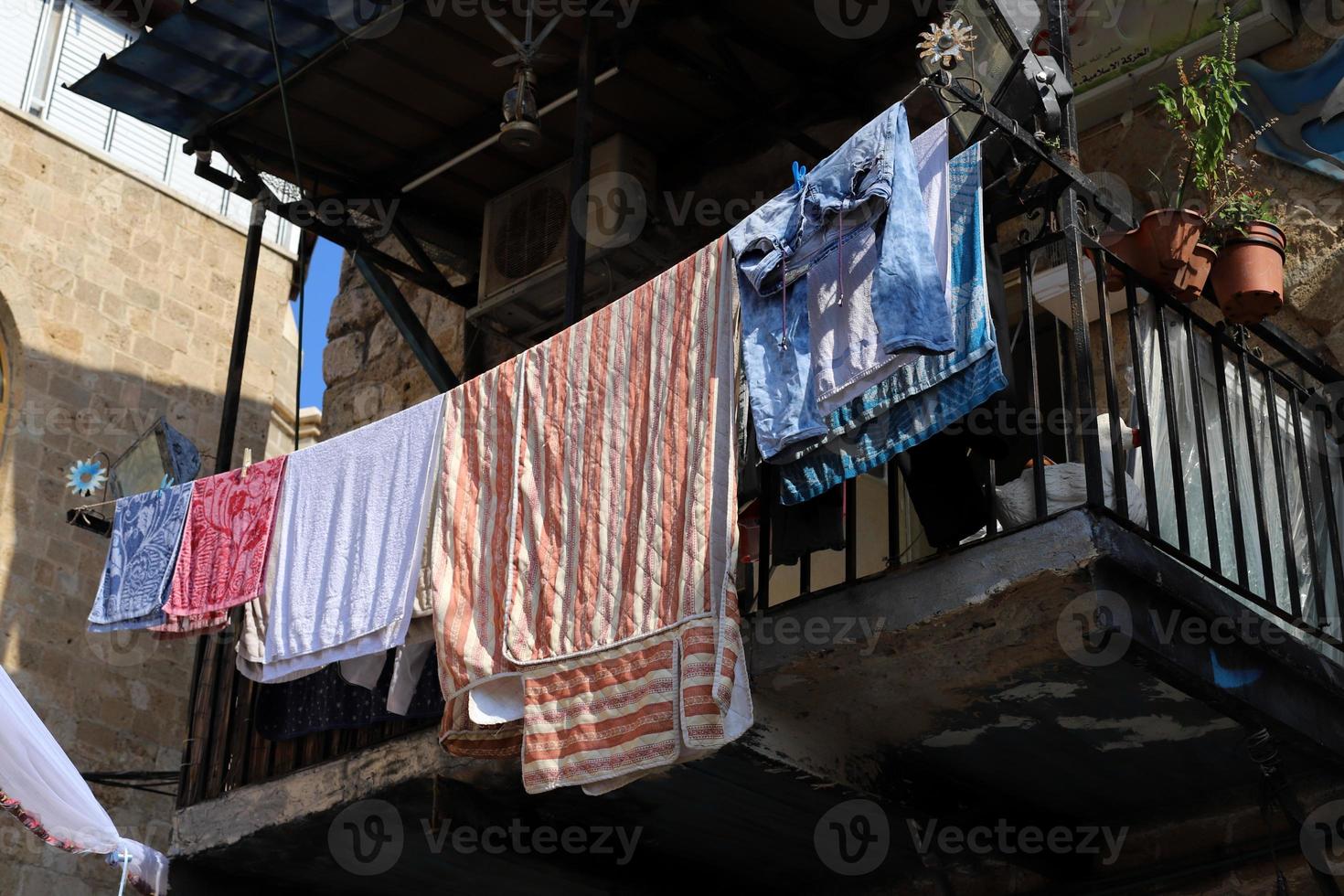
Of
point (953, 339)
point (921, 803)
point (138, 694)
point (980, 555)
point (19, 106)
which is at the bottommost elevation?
point (921, 803)

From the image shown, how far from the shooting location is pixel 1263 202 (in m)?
6.95

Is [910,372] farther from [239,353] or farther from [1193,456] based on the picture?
[239,353]

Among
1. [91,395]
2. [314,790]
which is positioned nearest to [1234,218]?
[314,790]

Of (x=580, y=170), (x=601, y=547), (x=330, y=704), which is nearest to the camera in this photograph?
(x=601, y=547)

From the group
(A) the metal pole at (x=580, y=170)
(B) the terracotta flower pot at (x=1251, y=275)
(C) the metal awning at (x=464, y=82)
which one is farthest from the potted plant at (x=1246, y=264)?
(A) the metal pole at (x=580, y=170)

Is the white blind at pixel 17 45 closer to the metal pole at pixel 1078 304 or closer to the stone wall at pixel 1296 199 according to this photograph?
the stone wall at pixel 1296 199

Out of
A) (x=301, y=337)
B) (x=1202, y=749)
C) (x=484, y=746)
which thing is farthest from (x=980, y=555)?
(x=301, y=337)

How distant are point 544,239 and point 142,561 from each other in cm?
270

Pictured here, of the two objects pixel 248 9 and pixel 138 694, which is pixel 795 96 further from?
pixel 138 694

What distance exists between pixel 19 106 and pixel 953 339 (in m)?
10.5

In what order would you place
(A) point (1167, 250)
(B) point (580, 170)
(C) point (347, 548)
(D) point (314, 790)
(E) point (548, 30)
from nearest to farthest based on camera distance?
1. (A) point (1167, 250)
2. (C) point (347, 548)
3. (B) point (580, 170)
4. (D) point (314, 790)
5. (E) point (548, 30)

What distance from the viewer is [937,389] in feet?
16.9

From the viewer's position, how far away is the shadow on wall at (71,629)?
12.1 m

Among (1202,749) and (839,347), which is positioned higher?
(839,347)
